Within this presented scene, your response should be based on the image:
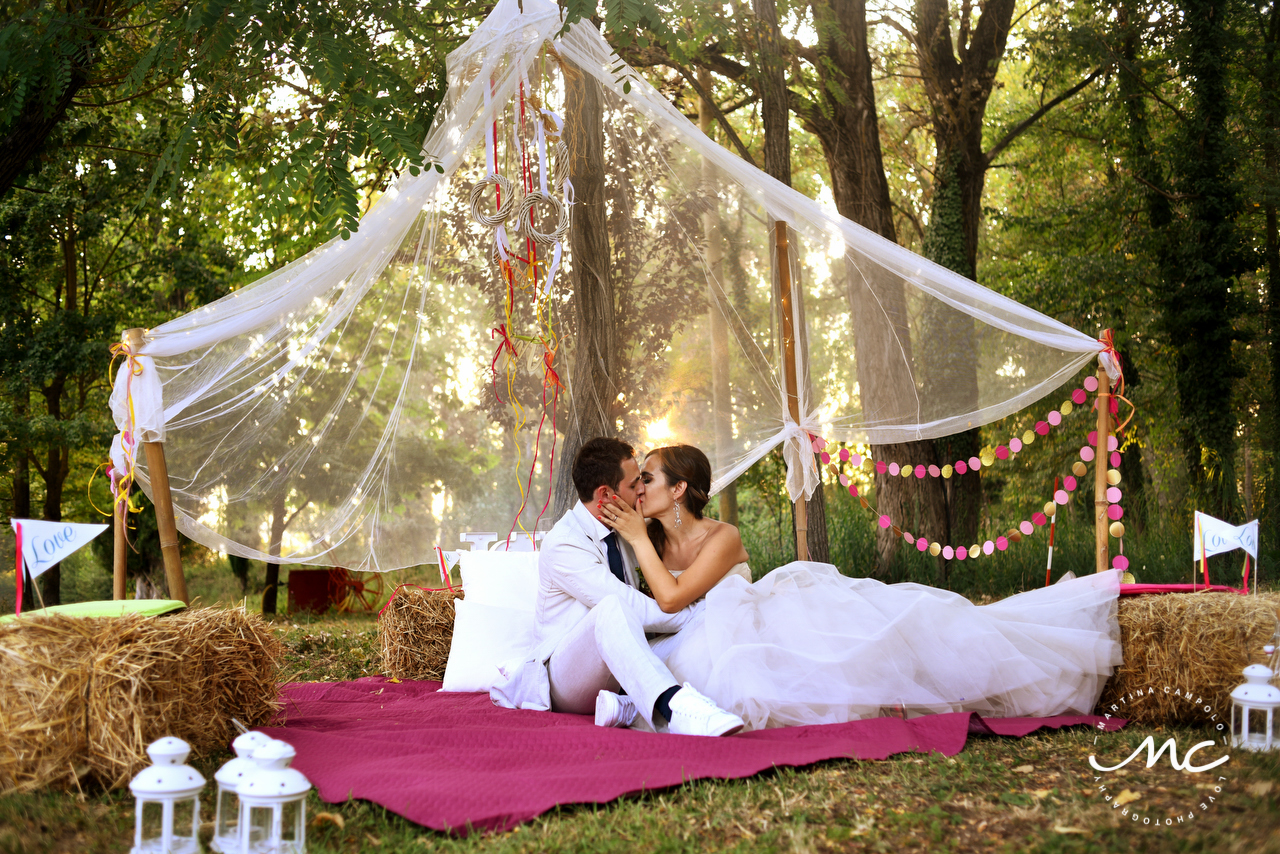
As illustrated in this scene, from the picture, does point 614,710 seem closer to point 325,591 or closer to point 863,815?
point 863,815

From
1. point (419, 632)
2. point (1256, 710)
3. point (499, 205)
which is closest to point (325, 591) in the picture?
point (419, 632)

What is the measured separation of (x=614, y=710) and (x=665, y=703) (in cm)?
17

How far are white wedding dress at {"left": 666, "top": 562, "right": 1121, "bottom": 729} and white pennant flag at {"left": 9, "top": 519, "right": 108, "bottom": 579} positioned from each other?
1.71 meters

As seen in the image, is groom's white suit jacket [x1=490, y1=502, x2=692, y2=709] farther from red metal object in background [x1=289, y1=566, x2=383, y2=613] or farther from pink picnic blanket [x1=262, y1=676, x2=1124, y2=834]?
red metal object in background [x1=289, y1=566, x2=383, y2=613]

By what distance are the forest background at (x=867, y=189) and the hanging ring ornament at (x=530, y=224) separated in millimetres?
513

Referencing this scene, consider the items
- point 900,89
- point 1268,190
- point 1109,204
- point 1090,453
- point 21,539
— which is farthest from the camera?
point 900,89

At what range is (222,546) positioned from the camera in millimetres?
3654

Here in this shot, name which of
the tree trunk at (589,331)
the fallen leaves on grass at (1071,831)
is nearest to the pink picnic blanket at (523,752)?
the fallen leaves on grass at (1071,831)

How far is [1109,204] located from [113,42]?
29.0ft

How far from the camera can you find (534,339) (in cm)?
394

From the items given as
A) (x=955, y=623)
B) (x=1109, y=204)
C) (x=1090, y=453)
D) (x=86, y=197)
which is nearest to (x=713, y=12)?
(x=1090, y=453)

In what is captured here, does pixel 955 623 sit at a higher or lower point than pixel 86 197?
lower

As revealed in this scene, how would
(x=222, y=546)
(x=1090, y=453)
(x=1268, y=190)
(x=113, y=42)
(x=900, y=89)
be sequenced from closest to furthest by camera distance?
(x=1090, y=453) < (x=222, y=546) < (x=113, y=42) < (x=1268, y=190) < (x=900, y=89)

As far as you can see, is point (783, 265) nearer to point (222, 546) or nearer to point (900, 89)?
point (222, 546)
